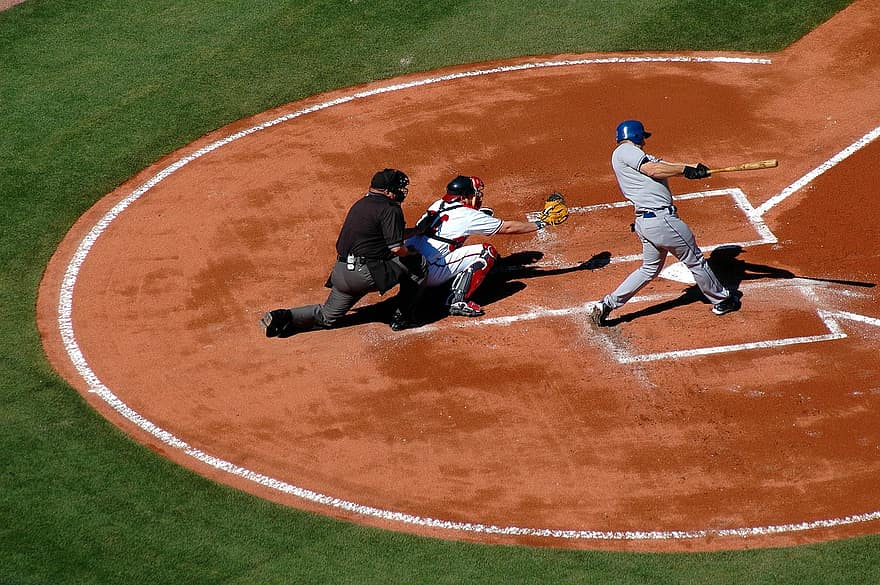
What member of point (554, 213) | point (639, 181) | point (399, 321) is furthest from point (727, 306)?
point (399, 321)

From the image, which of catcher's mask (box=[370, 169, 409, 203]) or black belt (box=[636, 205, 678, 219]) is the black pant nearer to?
catcher's mask (box=[370, 169, 409, 203])

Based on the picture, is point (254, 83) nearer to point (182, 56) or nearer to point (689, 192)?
point (182, 56)

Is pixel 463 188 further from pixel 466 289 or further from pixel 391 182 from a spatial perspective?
pixel 466 289

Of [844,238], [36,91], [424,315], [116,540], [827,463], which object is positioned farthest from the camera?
[36,91]

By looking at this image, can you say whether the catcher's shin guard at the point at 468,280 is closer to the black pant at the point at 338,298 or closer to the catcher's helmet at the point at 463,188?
the catcher's helmet at the point at 463,188

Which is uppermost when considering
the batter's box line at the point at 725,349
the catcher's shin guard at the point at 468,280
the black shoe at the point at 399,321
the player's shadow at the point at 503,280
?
the catcher's shin guard at the point at 468,280

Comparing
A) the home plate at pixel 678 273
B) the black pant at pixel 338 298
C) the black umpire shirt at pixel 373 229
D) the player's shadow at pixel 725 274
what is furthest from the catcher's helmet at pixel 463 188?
the home plate at pixel 678 273

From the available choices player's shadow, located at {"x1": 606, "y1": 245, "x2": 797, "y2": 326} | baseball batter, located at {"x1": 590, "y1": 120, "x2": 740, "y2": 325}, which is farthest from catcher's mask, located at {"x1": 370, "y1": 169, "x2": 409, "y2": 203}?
player's shadow, located at {"x1": 606, "y1": 245, "x2": 797, "y2": 326}

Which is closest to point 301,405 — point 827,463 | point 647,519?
point 647,519
